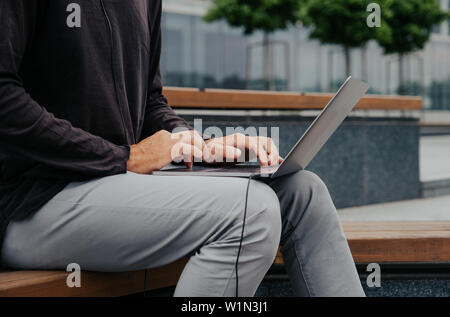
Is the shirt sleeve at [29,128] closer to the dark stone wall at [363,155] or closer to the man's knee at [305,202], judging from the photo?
the man's knee at [305,202]

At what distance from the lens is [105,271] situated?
4.64ft

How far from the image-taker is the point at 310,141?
52.7 inches

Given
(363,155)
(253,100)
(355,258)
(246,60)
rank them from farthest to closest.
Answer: (246,60) → (363,155) → (253,100) → (355,258)

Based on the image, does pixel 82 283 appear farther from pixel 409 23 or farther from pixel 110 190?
pixel 409 23

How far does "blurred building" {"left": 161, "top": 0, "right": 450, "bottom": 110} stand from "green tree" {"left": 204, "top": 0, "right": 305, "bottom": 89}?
2966 mm

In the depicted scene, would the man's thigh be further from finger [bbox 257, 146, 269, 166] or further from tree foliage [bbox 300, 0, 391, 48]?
tree foliage [bbox 300, 0, 391, 48]

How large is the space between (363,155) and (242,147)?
291 cm

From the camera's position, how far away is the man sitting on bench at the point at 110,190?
1242 mm

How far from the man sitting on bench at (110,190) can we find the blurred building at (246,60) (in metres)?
14.7

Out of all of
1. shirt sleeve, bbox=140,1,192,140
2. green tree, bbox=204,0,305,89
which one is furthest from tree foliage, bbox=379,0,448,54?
shirt sleeve, bbox=140,1,192,140

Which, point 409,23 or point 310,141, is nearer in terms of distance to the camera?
point 310,141

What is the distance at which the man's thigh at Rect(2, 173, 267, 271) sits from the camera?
1.25 meters

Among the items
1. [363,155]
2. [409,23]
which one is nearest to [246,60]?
[409,23]

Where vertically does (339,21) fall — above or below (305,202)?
above
